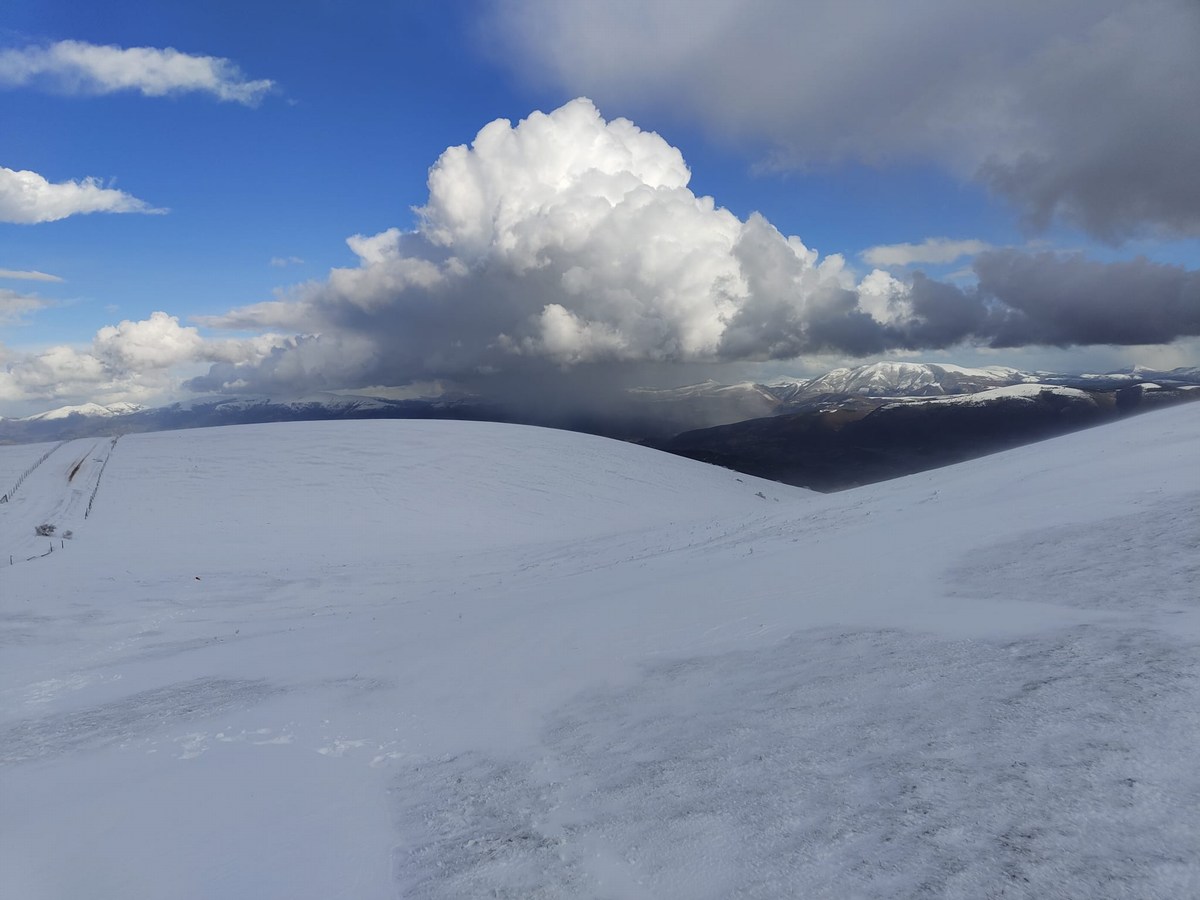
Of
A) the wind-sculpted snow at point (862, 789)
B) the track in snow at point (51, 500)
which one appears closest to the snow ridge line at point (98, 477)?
the track in snow at point (51, 500)

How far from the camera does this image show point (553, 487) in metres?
40.0

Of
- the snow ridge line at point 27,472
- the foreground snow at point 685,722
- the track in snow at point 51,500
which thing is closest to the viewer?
the foreground snow at point 685,722

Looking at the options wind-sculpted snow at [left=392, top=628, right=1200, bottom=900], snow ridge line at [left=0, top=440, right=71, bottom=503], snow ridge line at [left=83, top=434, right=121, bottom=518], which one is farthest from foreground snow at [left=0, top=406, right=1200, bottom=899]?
snow ridge line at [left=0, top=440, right=71, bottom=503]

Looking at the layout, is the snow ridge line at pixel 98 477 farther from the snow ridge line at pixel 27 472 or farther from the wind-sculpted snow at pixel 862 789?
the wind-sculpted snow at pixel 862 789

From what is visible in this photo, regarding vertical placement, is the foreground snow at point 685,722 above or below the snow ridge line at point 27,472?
below

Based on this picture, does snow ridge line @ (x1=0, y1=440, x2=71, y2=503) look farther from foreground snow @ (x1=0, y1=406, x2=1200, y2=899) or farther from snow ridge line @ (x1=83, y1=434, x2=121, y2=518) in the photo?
foreground snow @ (x1=0, y1=406, x2=1200, y2=899)

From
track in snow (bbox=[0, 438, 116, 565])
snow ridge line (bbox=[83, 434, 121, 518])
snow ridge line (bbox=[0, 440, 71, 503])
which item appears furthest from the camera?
snow ridge line (bbox=[0, 440, 71, 503])

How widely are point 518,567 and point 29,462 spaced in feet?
116

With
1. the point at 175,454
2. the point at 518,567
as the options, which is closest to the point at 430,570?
the point at 518,567

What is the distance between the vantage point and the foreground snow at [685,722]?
4254 millimetres

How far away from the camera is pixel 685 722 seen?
671cm

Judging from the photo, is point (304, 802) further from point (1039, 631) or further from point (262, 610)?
point (262, 610)

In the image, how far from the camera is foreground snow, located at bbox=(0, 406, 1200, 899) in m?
4.25

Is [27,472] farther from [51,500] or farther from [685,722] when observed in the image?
[685,722]
